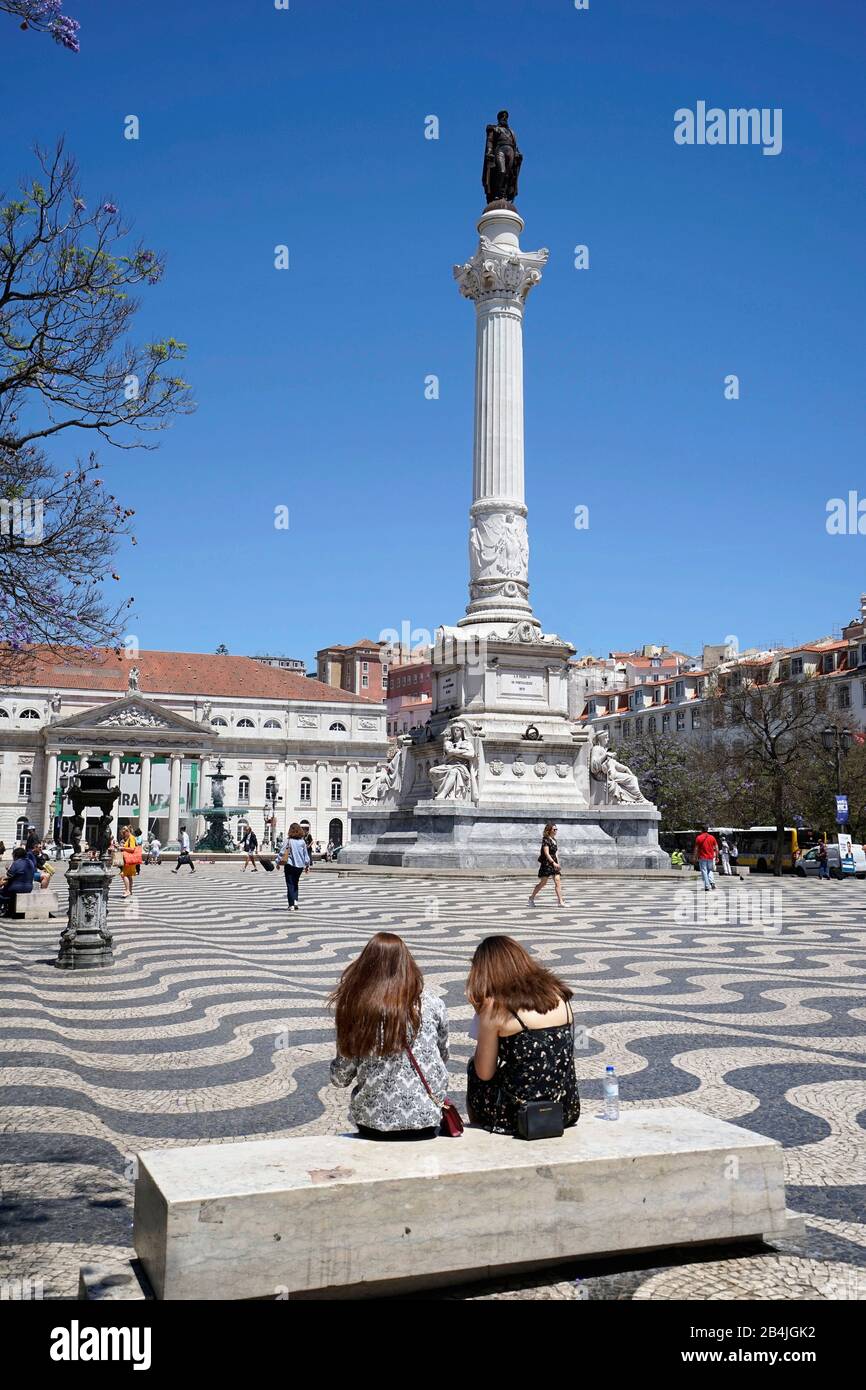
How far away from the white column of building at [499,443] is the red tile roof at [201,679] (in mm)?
62479

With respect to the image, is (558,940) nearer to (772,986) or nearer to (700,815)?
(772,986)

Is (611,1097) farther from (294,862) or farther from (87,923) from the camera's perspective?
(294,862)

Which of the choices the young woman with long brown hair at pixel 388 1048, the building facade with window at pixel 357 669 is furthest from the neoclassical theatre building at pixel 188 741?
the young woman with long brown hair at pixel 388 1048

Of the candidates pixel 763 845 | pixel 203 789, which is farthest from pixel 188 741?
pixel 763 845

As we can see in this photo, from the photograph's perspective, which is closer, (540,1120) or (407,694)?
(540,1120)

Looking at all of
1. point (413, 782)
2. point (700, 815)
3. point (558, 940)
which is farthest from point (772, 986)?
point (700, 815)

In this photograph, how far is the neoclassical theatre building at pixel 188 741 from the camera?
269 ft

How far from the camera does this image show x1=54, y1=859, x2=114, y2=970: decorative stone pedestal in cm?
1027

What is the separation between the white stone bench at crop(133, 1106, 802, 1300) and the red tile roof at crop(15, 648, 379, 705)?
85815mm

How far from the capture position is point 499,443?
93.1 feet

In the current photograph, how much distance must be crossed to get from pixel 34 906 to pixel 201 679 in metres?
75.4

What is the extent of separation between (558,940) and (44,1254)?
9439 mm

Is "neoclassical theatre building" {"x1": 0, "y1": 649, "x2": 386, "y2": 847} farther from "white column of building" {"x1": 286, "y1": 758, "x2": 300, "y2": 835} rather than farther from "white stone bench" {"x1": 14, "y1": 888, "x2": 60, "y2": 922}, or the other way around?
"white stone bench" {"x1": 14, "y1": 888, "x2": 60, "y2": 922}
